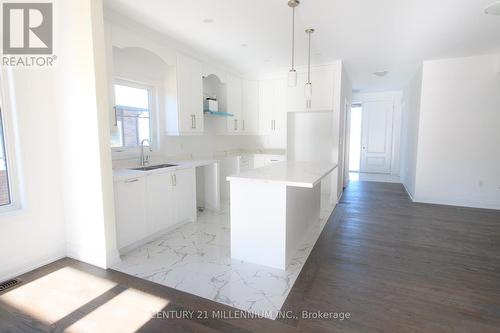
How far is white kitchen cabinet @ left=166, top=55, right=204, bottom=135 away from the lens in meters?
3.80

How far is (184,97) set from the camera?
12.8 feet

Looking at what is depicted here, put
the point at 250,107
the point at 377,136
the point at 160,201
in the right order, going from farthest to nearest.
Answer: the point at 377,136, the point at 250,107, the point at 160,201

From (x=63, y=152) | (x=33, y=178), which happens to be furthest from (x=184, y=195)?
(x=33, y=178)

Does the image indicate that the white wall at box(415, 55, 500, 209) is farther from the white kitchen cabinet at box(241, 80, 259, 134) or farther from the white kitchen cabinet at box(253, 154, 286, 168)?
the white kitchen cabinet at box(241, 80, 259, 134)

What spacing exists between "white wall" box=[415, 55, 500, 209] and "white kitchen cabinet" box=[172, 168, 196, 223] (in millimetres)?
4326

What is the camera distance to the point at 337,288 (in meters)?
2.23

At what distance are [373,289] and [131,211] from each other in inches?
100

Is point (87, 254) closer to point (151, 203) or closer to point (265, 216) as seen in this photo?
point (151, 203)

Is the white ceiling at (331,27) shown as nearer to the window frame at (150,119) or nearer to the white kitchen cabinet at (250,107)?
the window frame at (150,119)

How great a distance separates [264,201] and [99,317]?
1.60 metres

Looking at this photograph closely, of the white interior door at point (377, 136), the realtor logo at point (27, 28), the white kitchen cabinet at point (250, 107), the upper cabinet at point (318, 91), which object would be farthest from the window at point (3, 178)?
the white interior door at point (377, 136)

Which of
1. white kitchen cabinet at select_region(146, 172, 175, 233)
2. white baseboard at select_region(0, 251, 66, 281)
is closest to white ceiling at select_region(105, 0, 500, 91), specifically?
white kitchen cabinet at select_region(146, 172, 175, 233)

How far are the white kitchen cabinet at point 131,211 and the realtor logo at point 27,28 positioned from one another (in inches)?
59.4

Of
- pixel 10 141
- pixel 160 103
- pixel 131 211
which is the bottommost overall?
pixel 131 211
